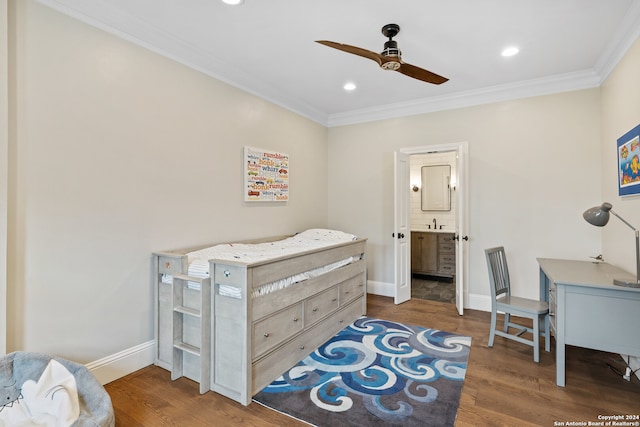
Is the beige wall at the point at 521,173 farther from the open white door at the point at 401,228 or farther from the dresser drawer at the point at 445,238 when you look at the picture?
the dresser drawer at the point at 445,238

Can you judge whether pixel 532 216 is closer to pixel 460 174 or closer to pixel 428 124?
pixel 460 174

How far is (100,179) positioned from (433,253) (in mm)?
4879

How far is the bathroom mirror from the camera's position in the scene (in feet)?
18.2

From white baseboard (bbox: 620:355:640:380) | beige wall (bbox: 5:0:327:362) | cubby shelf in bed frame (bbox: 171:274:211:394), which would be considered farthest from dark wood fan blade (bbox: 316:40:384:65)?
white baseboard (bbox: 620:355:640:380)

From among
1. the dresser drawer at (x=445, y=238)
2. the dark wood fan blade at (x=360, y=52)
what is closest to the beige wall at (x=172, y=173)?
the dresser drawer at (x=445, y=238)

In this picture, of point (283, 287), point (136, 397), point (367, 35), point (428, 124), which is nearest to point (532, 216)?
point (428, 124)

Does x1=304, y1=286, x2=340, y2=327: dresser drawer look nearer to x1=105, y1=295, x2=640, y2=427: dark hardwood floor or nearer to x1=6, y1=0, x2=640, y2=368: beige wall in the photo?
x1=105, y1=295, x2=640, y2=427: dark hardwood floor

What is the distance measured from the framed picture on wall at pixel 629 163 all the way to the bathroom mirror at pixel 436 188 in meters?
2.85

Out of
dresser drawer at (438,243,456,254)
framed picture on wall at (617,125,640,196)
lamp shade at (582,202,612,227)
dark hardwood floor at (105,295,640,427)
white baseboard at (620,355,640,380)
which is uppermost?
framed picture on wall at (617,125,640,196)

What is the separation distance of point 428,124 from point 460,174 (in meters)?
0.88

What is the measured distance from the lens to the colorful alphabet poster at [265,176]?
3.41 metres

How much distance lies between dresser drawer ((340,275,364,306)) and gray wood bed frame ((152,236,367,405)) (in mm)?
436

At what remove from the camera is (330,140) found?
4.94m

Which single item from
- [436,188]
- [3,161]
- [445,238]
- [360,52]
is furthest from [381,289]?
[3,161]
